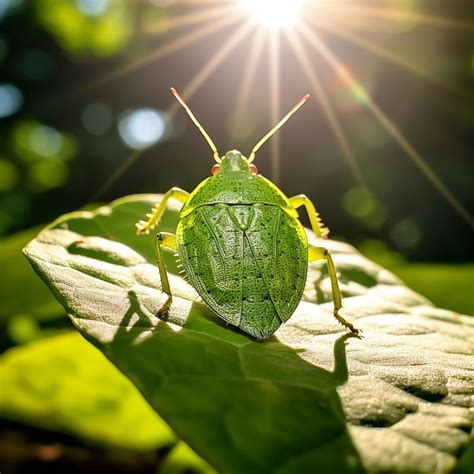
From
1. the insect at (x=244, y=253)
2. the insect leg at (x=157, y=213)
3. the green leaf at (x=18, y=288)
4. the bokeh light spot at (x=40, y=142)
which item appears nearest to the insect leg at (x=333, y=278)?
the insect at (x=244, y=253)

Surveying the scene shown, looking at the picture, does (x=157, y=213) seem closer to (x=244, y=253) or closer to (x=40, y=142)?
(x=244, y=253)

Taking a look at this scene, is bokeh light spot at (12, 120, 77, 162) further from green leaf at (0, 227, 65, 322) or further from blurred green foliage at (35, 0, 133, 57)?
green leaf at (0, 227, 65, 322)

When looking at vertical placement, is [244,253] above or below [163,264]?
above

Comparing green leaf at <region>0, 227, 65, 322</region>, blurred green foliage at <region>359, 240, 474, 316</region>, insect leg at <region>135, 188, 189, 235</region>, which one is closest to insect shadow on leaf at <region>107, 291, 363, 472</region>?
insect leg at <region>135, 188, 189, 235</region>

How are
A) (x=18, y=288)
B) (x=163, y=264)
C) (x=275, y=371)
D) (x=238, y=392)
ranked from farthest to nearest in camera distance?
(x=18, y=288), (x=163, y=264), (x=275, y=371), (x=238, y=392)

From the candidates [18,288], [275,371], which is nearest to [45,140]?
[18,288]

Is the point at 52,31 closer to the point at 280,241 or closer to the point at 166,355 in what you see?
the point at 280,241

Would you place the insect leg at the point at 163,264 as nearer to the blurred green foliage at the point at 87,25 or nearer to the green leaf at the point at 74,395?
the green leaf at the point at 74,395

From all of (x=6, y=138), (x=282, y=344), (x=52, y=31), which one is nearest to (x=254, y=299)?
(x=282, y=344)
